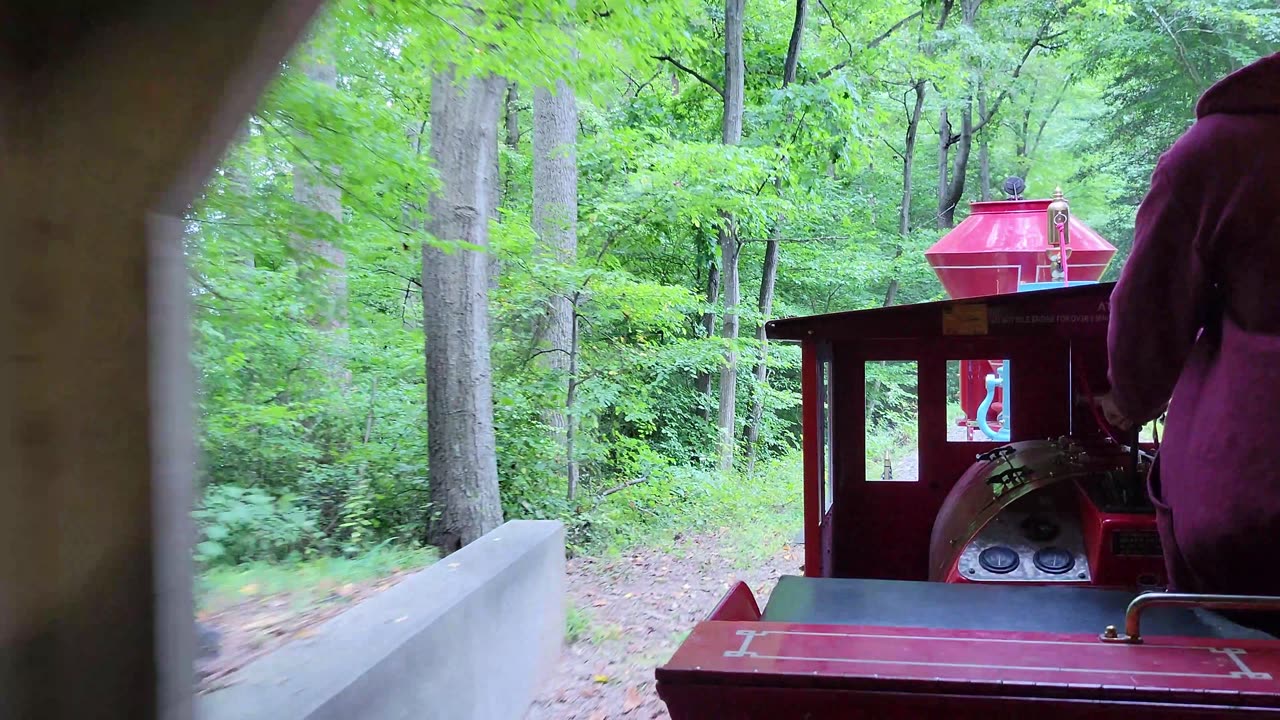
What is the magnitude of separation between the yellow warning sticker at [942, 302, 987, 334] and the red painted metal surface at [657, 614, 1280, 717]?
1.85 meters

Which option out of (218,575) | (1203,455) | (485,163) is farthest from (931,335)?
(485,163)

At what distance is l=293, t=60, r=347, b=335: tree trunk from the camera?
4.93m

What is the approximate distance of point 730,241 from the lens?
12883mm

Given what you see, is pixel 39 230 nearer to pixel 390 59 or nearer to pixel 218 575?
pixel 218 575

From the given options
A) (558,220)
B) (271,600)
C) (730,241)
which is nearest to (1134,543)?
(271,600)

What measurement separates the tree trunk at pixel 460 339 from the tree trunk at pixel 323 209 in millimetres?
774

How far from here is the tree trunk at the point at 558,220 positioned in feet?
28.6

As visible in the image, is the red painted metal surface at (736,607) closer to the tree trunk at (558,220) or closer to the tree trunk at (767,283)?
the tree trunk at (558,220)

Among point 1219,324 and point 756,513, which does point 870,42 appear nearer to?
point 756,513

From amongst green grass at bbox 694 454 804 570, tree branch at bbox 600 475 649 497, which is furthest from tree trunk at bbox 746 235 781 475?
tree branch at bbox 600 475 649 497

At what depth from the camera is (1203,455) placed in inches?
78.5

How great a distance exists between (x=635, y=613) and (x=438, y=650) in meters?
3.41

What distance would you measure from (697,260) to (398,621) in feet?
37.1

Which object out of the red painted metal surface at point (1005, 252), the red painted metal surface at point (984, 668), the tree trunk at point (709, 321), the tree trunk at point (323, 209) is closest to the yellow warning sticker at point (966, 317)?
the red painted metal surface at point (984, 668)
